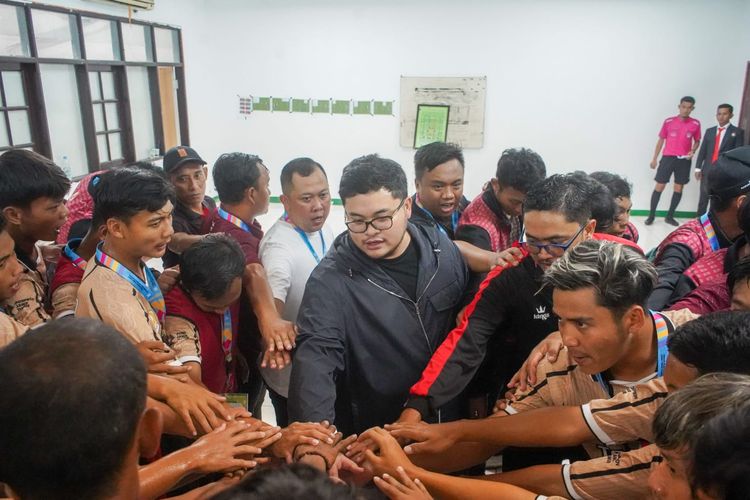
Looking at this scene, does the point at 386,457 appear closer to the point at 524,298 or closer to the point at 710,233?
the point at 524,298

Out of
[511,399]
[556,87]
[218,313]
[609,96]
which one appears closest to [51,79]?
[218,313]

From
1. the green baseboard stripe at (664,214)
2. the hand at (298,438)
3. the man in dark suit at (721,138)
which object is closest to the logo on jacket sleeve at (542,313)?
the hand at (298,438)

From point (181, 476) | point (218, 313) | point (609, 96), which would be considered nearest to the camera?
point (181, 476)

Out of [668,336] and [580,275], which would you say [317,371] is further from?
[668,336]

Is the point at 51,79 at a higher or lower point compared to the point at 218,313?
higher

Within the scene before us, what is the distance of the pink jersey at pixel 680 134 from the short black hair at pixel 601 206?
6.55 m

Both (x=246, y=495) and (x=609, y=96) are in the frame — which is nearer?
(x=246, y=495)

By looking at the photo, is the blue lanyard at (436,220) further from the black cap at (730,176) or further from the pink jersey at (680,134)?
the pink jersey at (680,134)

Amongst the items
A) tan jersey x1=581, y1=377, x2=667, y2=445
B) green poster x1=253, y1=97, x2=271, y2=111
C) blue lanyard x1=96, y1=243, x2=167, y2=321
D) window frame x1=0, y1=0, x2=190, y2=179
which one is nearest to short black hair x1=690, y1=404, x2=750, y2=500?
tan jersey x1=581, y1=377, x2=667, y2=445

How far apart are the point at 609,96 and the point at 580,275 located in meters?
7.45

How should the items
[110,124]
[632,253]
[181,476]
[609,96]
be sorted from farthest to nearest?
[609,96], [110,124], [632,253], [181,476]

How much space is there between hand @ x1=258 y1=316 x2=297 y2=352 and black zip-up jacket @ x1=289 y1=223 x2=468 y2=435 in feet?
0.14

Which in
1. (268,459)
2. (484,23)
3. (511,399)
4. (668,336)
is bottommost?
(268,459)

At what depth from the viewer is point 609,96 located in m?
7.65
